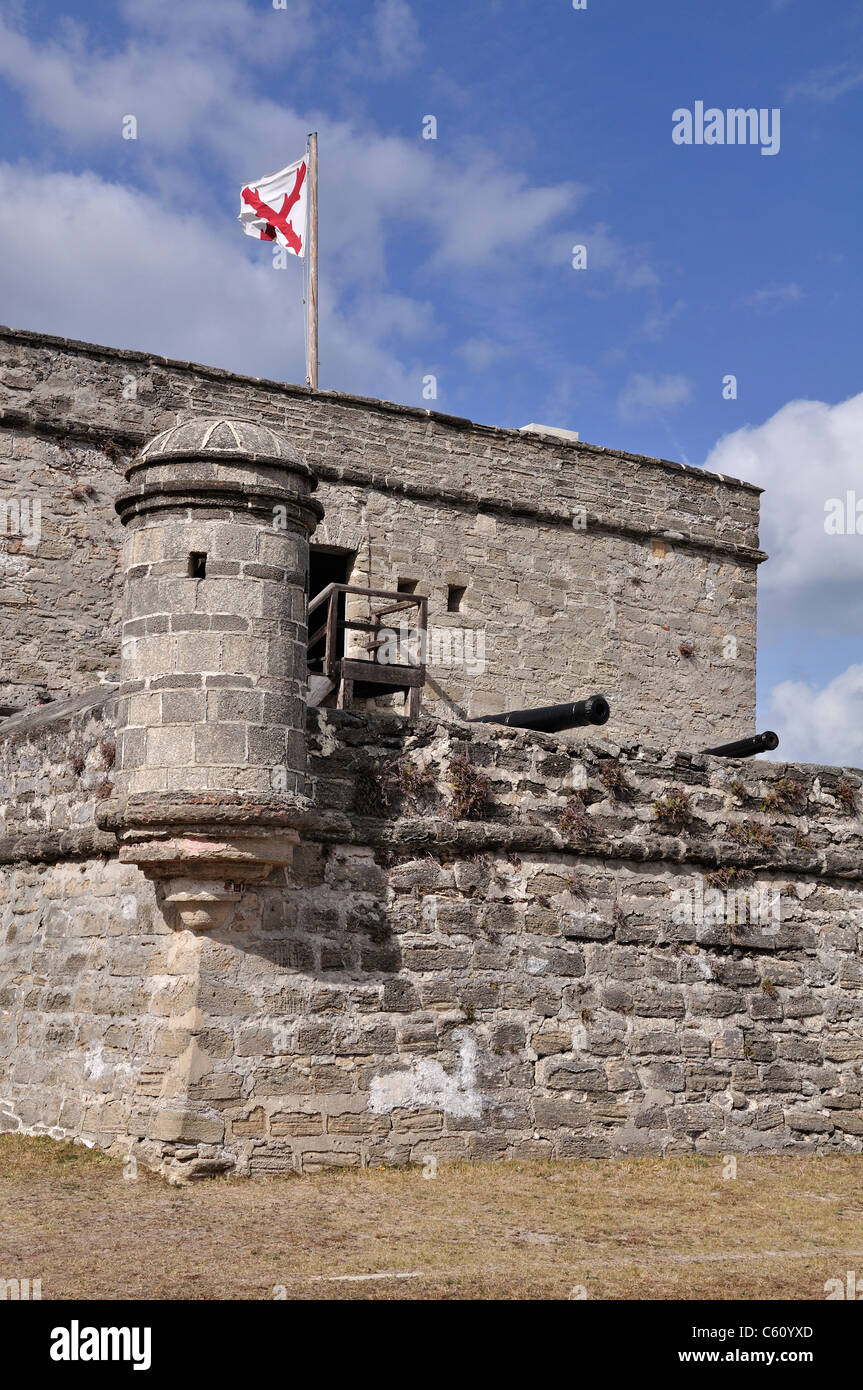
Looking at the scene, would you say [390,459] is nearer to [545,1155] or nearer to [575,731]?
[575,731]

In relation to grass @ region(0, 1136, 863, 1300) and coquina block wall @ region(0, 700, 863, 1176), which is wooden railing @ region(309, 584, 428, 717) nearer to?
coquina block wall @ region(0, 700, 863, 1176)

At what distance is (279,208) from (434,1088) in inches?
449

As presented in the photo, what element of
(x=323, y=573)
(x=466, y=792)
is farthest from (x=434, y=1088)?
(x=323, y=573)

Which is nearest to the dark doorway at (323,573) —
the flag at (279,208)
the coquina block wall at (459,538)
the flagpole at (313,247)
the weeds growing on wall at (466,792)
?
the coquina block wall at (459,538)

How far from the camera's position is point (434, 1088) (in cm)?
882

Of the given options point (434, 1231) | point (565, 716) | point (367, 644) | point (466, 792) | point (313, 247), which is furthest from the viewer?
point (313, 247)

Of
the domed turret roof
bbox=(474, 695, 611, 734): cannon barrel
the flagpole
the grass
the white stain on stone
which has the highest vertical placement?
the flagpole

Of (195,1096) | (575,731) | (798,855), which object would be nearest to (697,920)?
(798,855)

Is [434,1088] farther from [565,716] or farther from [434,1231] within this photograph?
[565,716]

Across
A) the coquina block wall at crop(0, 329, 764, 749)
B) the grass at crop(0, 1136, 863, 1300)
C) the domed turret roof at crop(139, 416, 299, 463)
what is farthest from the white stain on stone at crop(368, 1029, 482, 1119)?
the coquina block wall at crop(0, 329, 764, 749)

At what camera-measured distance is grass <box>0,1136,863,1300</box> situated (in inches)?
235

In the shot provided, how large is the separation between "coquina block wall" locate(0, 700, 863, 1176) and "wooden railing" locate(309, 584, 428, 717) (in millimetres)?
2751

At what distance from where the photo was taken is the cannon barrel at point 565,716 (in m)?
10.5

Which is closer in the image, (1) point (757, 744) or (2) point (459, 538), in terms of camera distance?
(1) point (757, 744)
